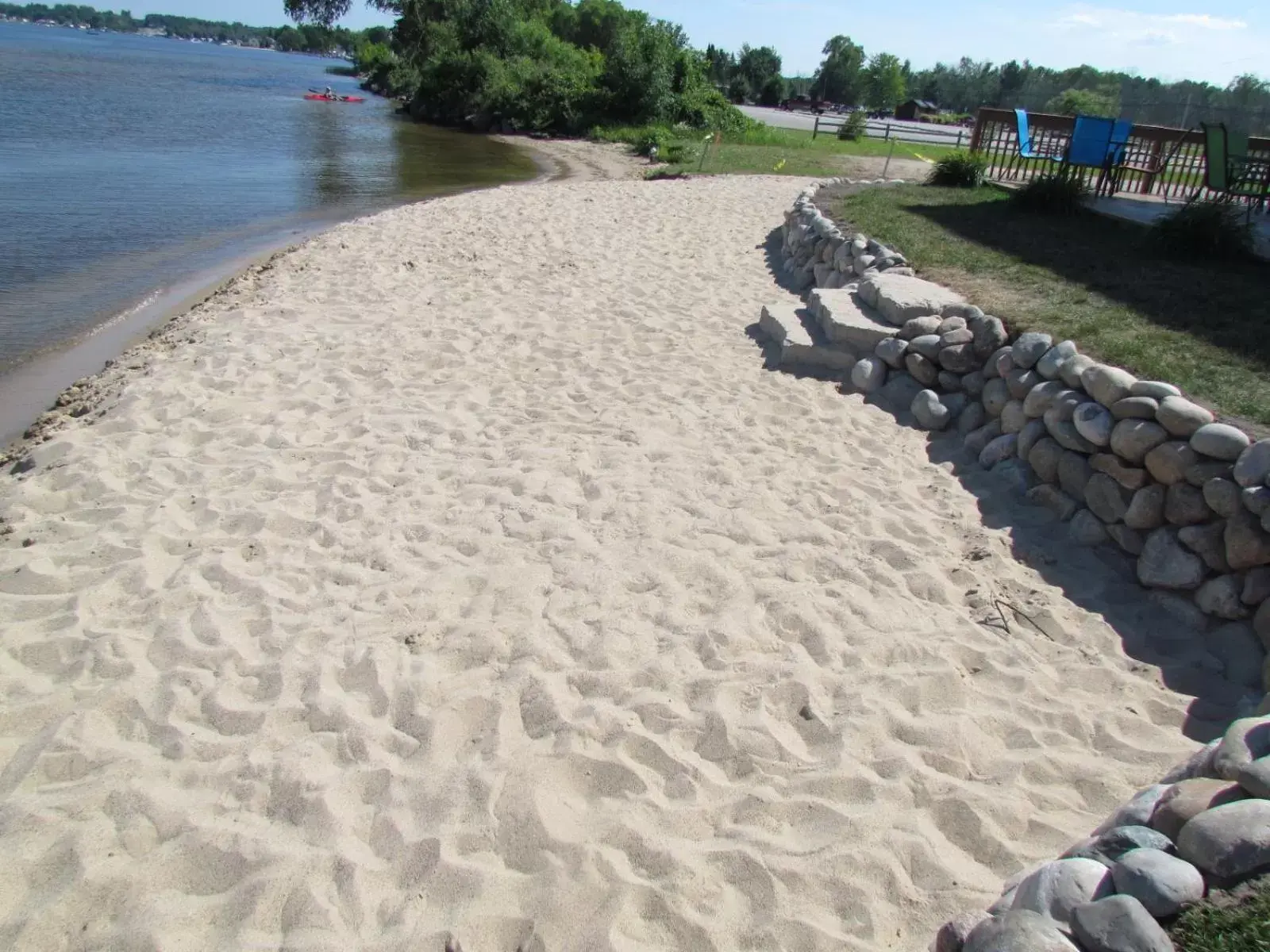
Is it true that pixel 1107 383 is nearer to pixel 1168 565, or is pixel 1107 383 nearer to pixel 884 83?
pixel 1168 565

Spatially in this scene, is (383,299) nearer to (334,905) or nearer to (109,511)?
(109,511)

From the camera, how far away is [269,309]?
8.12m

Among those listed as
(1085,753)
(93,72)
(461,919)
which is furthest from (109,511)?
(93,72)

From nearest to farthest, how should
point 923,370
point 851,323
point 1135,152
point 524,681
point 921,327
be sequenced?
point 524,681, point 923,370, point 921,327, point 851,323, point 1135,152

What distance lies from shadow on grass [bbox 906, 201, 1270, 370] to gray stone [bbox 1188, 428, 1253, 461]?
163cm

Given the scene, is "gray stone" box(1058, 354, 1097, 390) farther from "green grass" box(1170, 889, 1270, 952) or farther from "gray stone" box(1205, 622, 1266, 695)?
"green grass" box(1170, 889, 1270, 952)

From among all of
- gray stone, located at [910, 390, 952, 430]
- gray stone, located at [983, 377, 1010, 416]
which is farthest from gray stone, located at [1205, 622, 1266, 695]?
gray stone, located at [910, 390, 952, 430]

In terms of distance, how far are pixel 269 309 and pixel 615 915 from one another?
7.17 m

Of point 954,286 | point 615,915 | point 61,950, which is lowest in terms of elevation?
point 61,950

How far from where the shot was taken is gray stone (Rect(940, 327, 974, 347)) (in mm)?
6000

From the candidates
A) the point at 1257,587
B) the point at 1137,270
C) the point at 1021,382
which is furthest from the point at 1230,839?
the point at 1137,270

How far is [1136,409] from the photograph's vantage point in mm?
4430

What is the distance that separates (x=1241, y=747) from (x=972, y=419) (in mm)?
3584

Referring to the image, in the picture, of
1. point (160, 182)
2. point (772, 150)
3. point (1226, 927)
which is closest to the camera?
point (1226, 927)
